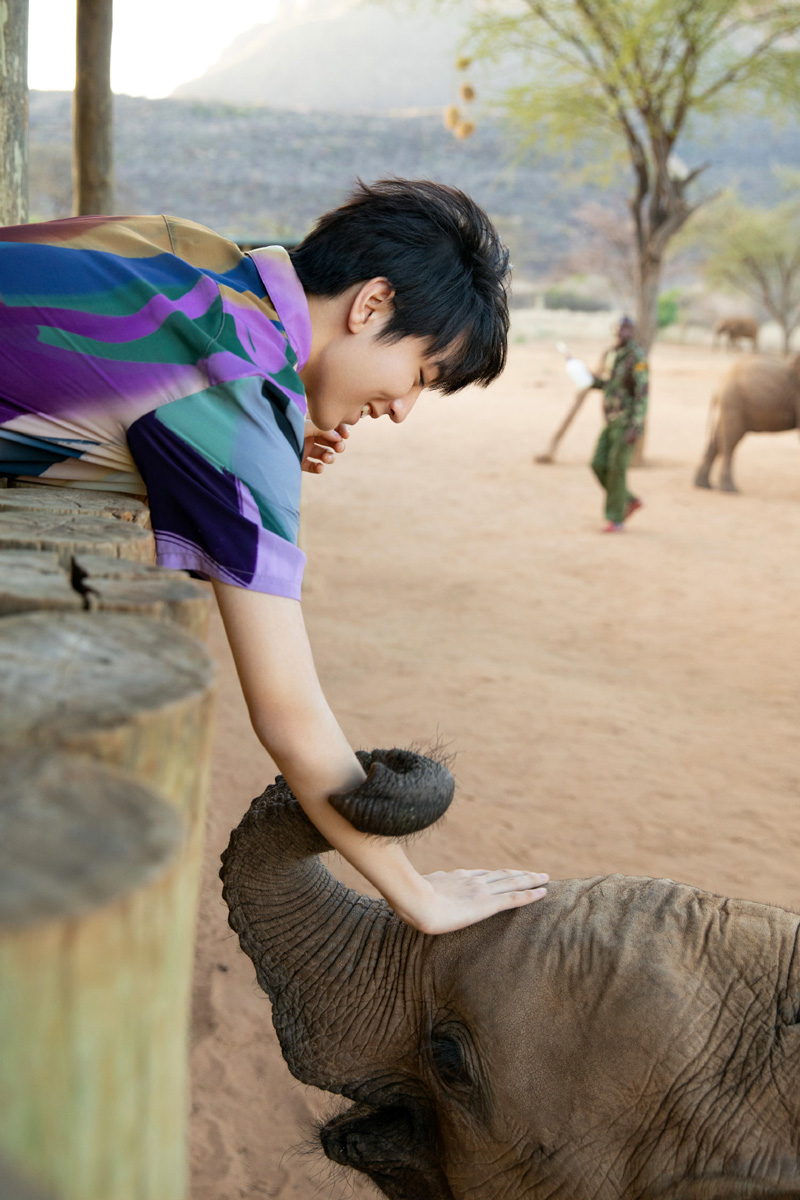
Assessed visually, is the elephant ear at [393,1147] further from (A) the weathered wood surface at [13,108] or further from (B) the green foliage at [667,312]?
(B) the green foliage at [667,312]

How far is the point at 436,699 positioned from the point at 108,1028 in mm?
5388

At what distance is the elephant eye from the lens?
172 centimetres

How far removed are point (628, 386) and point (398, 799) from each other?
1047cm

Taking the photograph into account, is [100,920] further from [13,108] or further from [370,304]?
[13,108]

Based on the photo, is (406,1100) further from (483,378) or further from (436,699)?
(436,699)

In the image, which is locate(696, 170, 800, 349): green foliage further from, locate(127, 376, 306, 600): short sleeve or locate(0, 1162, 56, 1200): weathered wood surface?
locate(0, 1162, 56, 1200): weathered wood surface

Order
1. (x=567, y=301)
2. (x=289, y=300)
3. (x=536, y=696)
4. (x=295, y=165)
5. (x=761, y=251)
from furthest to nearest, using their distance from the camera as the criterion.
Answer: (x=295, y=165) < (x=567, y=301) < (x=761, y=251) < (x=536, y=696) < (x=289, y=300)

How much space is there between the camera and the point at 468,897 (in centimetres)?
177

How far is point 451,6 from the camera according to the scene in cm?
1673

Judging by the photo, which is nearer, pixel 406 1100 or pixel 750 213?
pixel 406 1100

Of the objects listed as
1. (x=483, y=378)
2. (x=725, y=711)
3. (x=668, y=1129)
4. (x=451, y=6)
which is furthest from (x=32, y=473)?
(x=451, y=6)

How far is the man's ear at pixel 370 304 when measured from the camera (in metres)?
1.85

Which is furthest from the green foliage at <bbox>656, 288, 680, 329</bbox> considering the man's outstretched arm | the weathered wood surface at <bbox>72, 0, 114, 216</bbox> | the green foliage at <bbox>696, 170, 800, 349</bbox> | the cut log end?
the cut log end

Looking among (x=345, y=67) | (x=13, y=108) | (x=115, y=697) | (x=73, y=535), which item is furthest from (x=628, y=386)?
(x=345, y=67)
